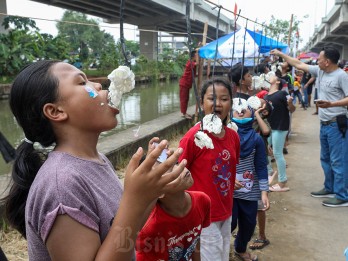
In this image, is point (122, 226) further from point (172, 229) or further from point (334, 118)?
point (334, 118)

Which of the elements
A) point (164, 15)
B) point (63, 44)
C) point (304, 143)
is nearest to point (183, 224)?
point (304, 143)

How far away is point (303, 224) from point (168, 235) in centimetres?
257

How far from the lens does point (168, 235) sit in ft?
4.84

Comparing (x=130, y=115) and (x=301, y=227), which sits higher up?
(x=130, y=115)

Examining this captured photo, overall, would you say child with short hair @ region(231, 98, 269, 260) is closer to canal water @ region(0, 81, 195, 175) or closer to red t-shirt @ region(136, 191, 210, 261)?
red t-shirt @ region(136, 191, 210, 261)

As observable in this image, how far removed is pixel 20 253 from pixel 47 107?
1950 mm

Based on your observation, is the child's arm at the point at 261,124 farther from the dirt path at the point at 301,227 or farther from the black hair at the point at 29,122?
the black hair at the point at 29,122

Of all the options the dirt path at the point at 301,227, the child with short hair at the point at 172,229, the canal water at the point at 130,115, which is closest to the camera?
the child with short hair at the point at 172,229

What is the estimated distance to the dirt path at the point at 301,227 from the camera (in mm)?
2965

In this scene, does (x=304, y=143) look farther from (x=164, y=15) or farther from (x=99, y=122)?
(x=164, y=15)

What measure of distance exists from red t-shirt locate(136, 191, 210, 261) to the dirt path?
1474mm

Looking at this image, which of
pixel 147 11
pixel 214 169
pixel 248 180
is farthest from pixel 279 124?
pixel 147 11

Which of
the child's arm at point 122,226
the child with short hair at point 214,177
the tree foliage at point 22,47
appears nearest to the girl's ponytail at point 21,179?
the child's arm at point 122,226

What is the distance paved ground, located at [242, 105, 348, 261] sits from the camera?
3044 millimetres
